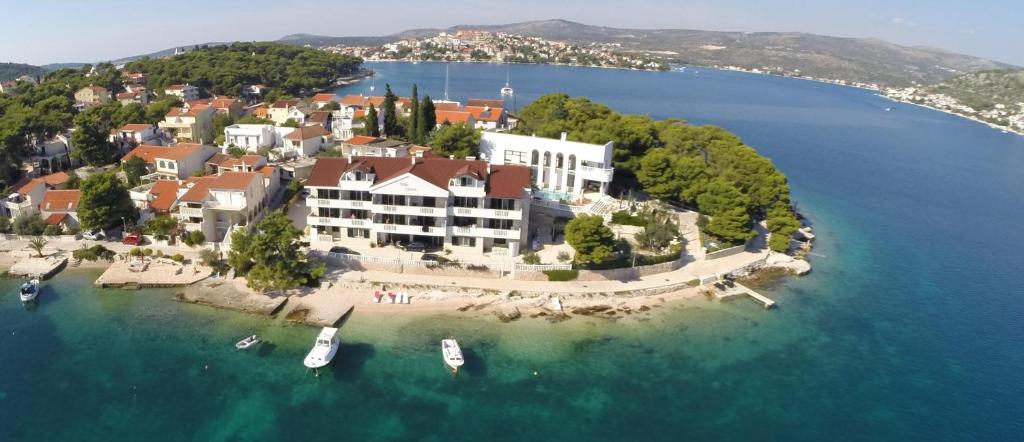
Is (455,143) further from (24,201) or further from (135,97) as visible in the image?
(135,97)

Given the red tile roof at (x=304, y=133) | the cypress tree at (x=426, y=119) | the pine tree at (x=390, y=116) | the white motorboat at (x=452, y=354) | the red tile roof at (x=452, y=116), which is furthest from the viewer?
the red tile roof at (x=452, y=116)

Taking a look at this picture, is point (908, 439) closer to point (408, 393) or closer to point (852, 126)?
point (408, 393)

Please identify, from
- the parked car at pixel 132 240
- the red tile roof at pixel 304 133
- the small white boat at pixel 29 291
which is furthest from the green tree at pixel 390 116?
the small white boat at pixel 29 291

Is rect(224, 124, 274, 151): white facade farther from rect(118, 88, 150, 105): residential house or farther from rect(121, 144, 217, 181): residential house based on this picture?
rect(118, 88, 150, 105): residential house

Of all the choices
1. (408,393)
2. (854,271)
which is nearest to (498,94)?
(854,271)

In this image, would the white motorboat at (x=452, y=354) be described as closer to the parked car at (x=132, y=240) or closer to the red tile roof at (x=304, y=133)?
the parked car at (x=132, y=240)

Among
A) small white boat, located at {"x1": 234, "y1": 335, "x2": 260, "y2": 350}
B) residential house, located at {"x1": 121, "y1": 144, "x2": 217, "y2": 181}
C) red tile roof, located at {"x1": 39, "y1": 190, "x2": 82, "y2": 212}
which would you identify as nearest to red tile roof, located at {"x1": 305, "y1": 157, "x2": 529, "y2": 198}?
small white boat, located at {"x1": 234, "y1": 335, "x2": 260, "y2": 350}

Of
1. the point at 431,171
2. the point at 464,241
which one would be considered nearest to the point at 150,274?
the point at 431,171
